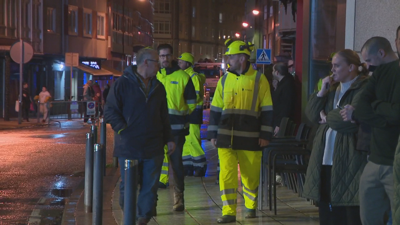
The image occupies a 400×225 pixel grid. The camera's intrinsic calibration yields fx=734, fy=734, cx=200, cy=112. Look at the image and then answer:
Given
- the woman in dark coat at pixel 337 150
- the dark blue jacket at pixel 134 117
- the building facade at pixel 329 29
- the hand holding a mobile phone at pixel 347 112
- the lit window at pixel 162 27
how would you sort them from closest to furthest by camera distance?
the hand holding a mobile phone at pixel 347 112 → the woman in dark coat at pixel 337 150 → the dark blue jacket at pixel 134 117 → the building facade at pixel 329 29 → the lit window at pixel 162 27

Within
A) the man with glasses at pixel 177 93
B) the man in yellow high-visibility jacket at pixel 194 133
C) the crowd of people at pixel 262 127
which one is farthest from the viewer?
the man in yellow high-visibility jacket at pixel 194 133

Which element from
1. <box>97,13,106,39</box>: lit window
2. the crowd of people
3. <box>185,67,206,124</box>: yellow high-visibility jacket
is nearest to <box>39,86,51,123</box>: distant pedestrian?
<box>97,13,106,39</box>: lit window

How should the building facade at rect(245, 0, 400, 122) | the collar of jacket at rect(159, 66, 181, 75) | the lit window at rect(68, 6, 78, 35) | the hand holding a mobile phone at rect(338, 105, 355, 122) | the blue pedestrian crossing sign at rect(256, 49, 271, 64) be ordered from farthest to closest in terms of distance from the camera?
the lit window at rect(68, 6, 78, 35), the blue pedestrian crossing sign at rect(256, 49, 271, 64), the collar of jacket at rect(159, 66, 181, 75), the building facade at rect(245, 0, 400, 122), the hand holding a mobile phone at rect(338, 105, 355, 122)

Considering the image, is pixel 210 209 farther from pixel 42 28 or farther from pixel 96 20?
pixel 96 20

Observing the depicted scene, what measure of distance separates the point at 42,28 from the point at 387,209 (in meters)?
37.5

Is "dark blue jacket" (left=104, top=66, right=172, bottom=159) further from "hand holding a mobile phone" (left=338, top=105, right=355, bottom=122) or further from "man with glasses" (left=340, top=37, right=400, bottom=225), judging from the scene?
"man with glasses" (left=340, top=37, right=400, bottom=225)

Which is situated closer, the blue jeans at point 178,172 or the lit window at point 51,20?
the blue jeans at point 178,172

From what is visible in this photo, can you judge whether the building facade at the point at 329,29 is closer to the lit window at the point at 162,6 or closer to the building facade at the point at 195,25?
the lit window at the point at 162,6

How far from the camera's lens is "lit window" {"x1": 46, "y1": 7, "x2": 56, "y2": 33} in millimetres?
42219

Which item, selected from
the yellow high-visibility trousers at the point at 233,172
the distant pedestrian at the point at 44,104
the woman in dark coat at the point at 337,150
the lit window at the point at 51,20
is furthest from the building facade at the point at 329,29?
the lit window at the point at 51,20

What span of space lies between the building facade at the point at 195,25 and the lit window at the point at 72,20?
237 feet

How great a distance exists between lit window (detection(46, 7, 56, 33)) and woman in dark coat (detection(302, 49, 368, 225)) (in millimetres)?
37391

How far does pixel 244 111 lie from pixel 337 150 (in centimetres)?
227

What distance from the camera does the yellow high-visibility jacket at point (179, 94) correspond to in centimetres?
972
